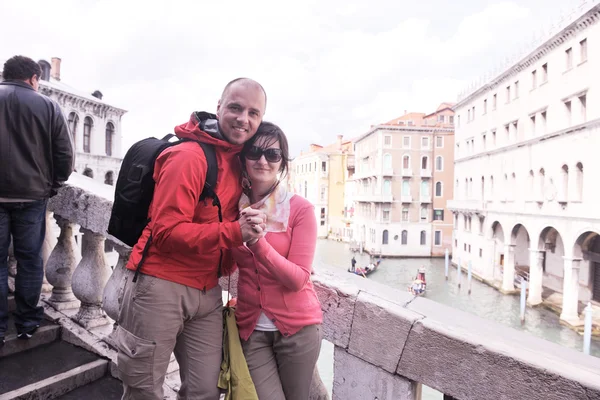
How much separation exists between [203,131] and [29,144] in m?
1.63

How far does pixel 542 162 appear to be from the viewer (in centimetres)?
2323

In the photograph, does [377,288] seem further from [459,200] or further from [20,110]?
[459,200]

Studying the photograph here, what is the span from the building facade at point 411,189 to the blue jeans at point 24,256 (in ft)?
128

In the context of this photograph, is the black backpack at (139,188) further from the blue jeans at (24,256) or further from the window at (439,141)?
the window at (439,141)

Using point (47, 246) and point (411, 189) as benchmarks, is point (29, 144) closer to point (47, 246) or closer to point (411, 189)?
point (47, 246)

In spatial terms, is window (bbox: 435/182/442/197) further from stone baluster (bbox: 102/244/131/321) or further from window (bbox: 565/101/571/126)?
stone baluster (bbox: 102/244/131/321)

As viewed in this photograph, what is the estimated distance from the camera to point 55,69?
27.9 m

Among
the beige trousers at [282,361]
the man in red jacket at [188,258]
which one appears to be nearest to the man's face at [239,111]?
the man in red jacket at [188,258]

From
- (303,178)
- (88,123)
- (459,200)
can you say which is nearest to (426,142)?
(459,200)

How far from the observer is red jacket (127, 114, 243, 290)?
149cm

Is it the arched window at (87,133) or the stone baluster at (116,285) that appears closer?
the stone baluster at (116,285)

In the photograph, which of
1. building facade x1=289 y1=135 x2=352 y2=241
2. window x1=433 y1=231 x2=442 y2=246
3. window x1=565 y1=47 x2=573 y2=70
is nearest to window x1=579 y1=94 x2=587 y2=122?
window x1=565 y1=47 x2=573 y2=70

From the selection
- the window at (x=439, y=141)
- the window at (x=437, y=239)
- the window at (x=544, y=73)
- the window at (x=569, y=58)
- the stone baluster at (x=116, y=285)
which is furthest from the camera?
the window at (x=439, y=141)

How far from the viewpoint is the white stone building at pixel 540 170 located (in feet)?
64.3
